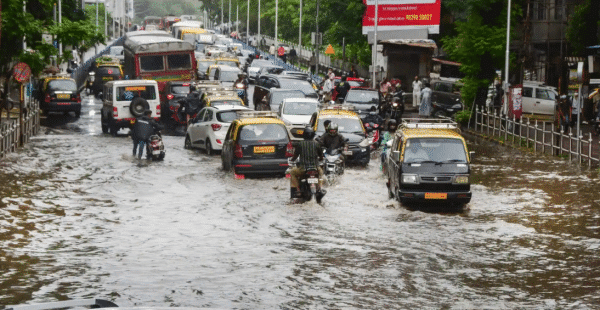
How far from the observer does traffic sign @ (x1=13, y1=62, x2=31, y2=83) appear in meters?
31.8

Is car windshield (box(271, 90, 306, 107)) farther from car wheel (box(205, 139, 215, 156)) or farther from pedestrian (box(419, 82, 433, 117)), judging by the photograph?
car wheel (box(205, 139, 215, 156))

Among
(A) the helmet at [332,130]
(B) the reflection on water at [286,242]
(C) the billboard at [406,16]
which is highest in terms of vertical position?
(C) the billboard at [406,16]

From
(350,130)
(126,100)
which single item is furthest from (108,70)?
(350,130)

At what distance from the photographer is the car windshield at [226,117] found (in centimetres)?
3022

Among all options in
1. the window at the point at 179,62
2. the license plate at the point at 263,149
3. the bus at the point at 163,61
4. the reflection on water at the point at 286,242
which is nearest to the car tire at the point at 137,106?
the reflection on water at the point at 286,242

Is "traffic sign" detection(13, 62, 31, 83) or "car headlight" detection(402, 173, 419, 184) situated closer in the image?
"car headlight" detection(402, 173, 419, 184)

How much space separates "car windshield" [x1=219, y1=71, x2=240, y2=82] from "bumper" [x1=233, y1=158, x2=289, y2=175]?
2695cm

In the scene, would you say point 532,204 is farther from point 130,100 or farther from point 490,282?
point 130,100

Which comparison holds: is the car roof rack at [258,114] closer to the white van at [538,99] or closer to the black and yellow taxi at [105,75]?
the white van at [538,99]

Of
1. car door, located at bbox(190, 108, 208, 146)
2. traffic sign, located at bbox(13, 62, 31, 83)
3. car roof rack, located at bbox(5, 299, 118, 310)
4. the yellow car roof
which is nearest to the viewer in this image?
car roof rack, located at bbox(5, 299, 118, 310)

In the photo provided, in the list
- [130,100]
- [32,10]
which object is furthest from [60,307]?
[32,10]

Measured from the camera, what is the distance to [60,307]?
696 cm

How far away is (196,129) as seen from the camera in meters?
→ 31.8

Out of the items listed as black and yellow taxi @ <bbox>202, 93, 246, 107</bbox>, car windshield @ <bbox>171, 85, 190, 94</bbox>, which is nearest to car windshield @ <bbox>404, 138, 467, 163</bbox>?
black and yellow taxi @ <bbox>202, 93, 246, 107</bbox>
